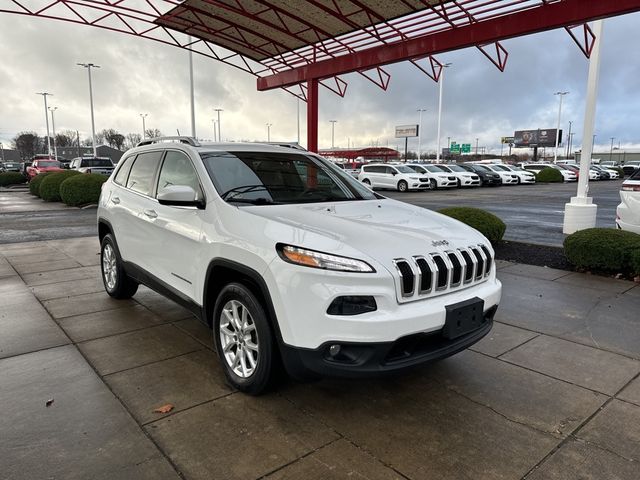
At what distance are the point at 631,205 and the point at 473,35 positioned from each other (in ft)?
23.5

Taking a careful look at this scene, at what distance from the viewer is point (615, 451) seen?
106 inches

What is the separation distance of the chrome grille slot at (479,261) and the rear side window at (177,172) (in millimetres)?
2095

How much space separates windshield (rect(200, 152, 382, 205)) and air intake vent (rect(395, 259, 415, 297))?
1225mm

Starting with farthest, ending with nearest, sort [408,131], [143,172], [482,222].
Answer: [408,131]
[482,222]
[143,172]

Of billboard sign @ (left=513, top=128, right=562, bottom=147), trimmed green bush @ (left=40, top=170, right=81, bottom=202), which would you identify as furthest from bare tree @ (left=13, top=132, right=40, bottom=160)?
billboard sign @ (left=513, top=128, right=562, bottom=147)

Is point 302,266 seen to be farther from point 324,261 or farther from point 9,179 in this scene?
point 9,179

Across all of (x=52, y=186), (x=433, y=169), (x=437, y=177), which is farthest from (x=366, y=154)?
(x=52, y=186)

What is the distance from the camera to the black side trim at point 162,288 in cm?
374

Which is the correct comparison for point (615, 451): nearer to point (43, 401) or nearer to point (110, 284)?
point (43, 401)

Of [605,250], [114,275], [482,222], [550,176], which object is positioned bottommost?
[114,275]

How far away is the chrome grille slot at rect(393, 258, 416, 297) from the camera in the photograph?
109 inches

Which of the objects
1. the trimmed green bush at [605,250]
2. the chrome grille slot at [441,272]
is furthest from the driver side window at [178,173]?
the trimmed green bush at [605,250]

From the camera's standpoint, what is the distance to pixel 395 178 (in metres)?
27.3

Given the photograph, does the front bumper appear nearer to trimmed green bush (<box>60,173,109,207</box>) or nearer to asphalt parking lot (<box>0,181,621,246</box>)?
asphalt parking lot (<box>0,181,621,246</box>)
